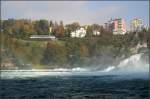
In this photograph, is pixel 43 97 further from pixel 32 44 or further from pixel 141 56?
pixel 32 44

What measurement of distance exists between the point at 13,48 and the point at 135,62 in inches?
2628

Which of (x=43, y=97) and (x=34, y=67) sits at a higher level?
(x=43, y=97)

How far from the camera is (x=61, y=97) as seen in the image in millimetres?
34562

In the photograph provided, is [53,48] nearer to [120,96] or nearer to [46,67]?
[46,67]

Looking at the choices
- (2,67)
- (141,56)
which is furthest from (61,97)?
(2,67)

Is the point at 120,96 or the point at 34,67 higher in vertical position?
the point at 120,96

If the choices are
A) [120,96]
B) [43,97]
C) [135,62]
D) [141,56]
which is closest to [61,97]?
[43,97]

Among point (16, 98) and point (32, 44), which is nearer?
point (16, 98)

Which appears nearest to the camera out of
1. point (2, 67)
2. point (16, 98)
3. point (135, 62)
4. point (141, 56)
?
point (16, 98)

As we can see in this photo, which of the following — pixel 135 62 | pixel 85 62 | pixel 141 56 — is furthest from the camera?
pixel 85 62

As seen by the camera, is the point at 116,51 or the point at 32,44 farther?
the point at 32,44

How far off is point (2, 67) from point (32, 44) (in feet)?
109

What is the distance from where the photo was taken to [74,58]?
18538cm

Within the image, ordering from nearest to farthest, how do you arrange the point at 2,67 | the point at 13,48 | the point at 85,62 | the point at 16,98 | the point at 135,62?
the point at 16,98 → the point at 135,62 → the point at 2,67 → the point at 85,62 → the point at 13,48
